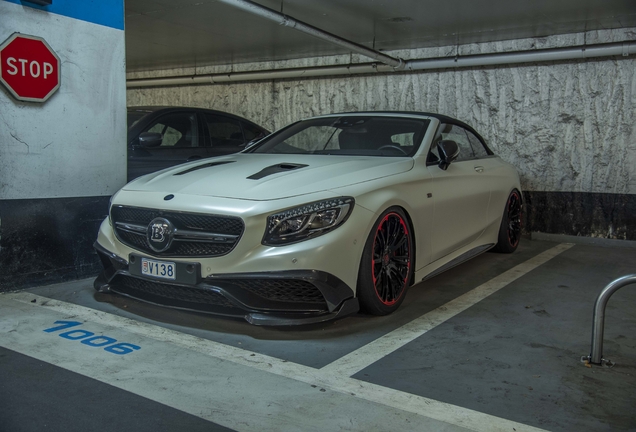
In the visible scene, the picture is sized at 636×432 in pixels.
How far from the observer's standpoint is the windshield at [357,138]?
474 cm

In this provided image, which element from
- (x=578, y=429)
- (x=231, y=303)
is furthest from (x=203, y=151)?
(x=578, y=429)

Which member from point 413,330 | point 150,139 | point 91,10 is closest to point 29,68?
point 91,10

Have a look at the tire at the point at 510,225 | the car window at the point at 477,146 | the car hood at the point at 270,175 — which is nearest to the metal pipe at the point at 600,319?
the car hood at the point at 270,175

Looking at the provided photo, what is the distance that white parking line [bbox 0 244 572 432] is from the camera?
8.43 feet

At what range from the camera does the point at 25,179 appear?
4.61 metres

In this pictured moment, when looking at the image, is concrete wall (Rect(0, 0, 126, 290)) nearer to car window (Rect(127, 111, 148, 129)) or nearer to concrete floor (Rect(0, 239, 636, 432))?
concrete floor (Rect(0, 239, 636, 432))

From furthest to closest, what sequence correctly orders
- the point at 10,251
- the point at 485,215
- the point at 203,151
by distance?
the point at 203,151 → the point at 485,215 → the point at 10,251

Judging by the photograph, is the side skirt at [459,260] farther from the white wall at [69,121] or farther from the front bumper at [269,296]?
the white wall at [69,121]

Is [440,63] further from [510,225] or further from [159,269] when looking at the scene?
[159,269]

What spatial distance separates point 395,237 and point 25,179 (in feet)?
9.29

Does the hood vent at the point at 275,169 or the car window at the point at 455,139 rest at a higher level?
the car window at the point at 455,139

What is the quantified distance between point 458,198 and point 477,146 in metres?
1.32

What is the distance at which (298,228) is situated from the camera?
3.52 m

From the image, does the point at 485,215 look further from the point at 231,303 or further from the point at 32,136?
the point at 32,136
